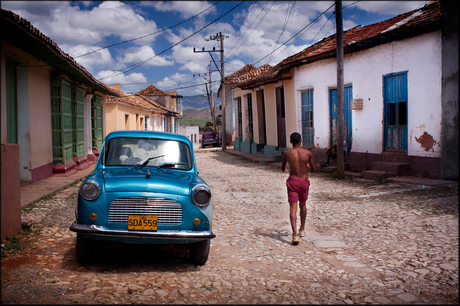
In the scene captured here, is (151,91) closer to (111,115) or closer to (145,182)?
(111,115)

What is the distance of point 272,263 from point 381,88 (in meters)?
8.20

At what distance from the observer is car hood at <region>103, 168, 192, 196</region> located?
423 centimetres

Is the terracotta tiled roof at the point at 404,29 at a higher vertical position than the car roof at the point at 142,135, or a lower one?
higher

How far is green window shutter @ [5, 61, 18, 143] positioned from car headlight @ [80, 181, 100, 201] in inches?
231

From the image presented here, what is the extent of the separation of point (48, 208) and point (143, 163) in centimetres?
336

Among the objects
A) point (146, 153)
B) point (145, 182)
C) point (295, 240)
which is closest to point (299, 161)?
point (295, 240)

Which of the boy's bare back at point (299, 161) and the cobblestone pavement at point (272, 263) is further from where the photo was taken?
the boy's bare back at point (299, 161)

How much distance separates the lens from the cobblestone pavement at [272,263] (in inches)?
143

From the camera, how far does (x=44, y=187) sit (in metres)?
9.38

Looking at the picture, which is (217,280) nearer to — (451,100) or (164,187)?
(164,187)

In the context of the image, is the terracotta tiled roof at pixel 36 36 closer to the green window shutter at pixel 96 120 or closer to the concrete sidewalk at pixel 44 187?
the concrete sidewalk at pixel 44 187

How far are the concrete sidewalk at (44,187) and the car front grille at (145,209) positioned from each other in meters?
3.88

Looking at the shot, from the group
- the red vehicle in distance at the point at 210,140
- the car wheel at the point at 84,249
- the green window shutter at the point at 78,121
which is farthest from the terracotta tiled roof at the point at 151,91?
the car wheel at the point at 84,249

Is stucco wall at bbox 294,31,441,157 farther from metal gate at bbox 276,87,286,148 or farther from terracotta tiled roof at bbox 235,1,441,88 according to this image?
metal gate at bbox 276,87,286,148
